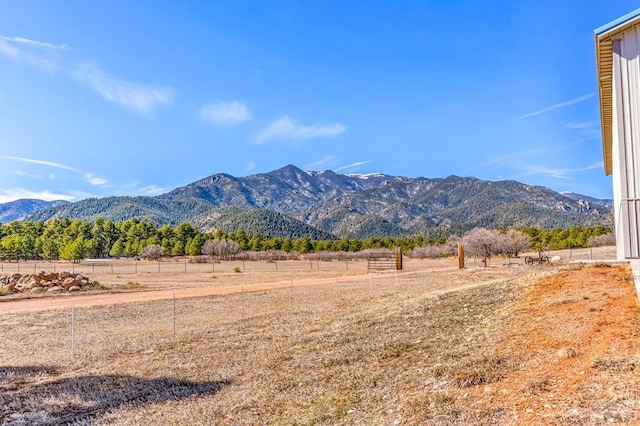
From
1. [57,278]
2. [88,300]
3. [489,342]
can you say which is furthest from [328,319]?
[57,278]

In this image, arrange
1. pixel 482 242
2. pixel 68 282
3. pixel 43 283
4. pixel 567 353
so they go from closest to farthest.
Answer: pixel 567 353 → pixel 43 283 → pixel 68 282 → pixel 482 242

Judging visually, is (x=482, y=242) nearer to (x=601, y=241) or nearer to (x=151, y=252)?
(x=601, y=241)

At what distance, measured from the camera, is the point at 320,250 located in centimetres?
11756

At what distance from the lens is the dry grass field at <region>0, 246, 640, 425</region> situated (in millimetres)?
6207

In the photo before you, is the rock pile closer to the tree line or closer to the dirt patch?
the dirt patch

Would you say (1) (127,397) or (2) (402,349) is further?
(2) (402,349)

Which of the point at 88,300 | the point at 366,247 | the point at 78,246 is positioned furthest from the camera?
the point at 366,247

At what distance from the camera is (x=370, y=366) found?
9547 millimetres

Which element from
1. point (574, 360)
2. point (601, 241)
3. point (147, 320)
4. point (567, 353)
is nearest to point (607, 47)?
point (567, 353)

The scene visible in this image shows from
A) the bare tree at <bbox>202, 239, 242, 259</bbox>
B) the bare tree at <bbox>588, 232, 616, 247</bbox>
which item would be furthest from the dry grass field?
the bare tree at <bbox>202, 239, 242, 259</bbox>

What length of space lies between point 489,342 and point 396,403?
10.2 feet

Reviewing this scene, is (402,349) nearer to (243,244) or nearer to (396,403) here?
(396,403)

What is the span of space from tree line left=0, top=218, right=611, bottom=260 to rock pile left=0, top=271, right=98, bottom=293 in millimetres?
58094

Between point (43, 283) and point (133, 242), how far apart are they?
3080 inches
